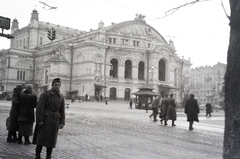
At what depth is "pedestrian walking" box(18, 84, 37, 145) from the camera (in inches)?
304

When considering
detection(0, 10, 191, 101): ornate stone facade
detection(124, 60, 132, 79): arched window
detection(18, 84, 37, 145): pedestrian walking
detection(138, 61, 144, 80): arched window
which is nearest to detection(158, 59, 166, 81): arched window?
detection(0, 10, 191, 101): ornate stone facade

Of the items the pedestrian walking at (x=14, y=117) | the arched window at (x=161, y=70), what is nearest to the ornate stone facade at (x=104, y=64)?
the arched window at (x=161, y=70)

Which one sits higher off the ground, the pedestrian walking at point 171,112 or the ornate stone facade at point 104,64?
the ornate stone facade at point 104,64

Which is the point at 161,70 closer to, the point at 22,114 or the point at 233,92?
the point at 22,114

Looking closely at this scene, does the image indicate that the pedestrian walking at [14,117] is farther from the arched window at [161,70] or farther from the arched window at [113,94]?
the arched window at [161,70]

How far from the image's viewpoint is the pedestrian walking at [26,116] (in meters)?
7.72

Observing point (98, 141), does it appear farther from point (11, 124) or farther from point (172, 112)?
point (172, 112)

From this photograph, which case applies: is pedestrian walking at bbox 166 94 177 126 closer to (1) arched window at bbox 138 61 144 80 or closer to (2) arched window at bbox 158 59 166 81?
(1) arched window at bbox 138 61 144 80

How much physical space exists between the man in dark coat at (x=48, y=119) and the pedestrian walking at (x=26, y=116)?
1831 mm

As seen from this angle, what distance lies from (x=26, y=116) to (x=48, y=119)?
228 cm

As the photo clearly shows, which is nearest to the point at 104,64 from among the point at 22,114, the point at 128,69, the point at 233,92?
the point at 128,69

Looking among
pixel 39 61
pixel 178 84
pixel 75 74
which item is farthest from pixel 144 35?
pixel 39 61

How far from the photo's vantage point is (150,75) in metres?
63.0

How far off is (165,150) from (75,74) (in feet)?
173
